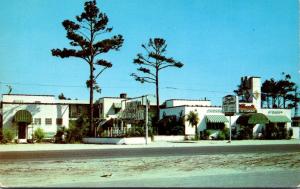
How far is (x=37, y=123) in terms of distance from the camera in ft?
151

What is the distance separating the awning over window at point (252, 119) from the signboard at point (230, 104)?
20.5 ft

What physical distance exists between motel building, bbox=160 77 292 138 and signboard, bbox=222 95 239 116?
2.08m

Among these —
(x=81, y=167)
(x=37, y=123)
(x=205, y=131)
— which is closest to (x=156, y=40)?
(x=205, y=131)

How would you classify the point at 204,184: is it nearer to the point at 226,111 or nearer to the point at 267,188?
the point at 267,188

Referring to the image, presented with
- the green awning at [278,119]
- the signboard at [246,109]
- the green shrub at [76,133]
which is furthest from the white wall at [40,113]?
the green awning at [278,119]

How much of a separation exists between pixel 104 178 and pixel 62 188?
2280 millimetres

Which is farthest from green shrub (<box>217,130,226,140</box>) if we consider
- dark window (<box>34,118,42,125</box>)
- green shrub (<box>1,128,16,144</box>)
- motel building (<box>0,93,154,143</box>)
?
green shrub (<box>1,128,16,144</box>)

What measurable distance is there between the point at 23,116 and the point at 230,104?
24041 mm

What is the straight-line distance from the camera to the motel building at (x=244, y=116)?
52562mm

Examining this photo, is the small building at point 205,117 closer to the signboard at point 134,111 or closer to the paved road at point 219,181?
the signboard at point 134,111

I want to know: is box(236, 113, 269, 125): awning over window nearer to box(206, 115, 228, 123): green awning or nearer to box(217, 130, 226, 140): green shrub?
box(206, 115, 228, 123): green awning

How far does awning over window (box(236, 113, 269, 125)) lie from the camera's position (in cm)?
5320

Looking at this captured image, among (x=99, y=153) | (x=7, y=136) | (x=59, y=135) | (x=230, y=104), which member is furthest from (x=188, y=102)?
(x=99, y=153)

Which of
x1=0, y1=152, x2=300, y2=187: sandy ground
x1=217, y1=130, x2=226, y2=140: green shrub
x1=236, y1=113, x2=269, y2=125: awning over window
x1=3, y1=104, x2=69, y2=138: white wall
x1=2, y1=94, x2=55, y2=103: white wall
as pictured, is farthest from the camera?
x1=2, y1=94, x2=55, y2=103: white wall
